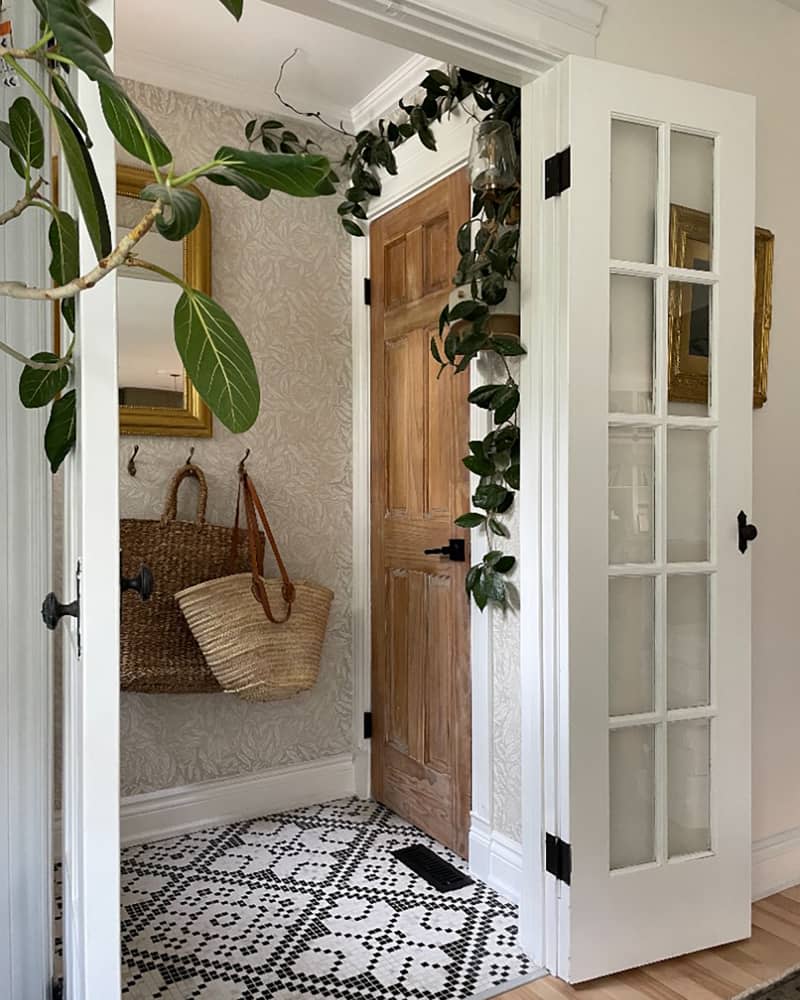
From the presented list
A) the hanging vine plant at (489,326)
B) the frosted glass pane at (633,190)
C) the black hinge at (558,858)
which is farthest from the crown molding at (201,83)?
the black hinge at (558,858)

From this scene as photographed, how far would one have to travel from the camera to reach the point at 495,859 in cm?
240

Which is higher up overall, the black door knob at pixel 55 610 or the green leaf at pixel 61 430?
the green leaf at pixel 61 430

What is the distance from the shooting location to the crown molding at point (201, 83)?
2.70 meters

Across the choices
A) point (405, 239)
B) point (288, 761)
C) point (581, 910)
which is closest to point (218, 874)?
point (288, 761)

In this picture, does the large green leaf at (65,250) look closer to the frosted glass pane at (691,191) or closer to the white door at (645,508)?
the white door at (645,508)

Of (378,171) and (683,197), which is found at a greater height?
(378,171)

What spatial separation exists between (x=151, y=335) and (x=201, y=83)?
898 millimetres

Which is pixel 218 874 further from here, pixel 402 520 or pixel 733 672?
pixel 733 672

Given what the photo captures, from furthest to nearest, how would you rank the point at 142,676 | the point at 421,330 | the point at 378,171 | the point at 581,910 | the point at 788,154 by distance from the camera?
the point at 378,171 < the point at 421,330 < the point at 142,676 < the point at 788,154 < the point at 581,910

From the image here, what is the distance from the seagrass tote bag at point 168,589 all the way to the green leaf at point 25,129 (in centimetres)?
174

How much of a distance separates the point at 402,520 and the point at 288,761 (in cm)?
100

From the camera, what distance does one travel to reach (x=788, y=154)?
7.85 ft

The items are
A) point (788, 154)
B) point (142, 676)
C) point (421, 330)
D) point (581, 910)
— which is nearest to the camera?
point (581, 910)

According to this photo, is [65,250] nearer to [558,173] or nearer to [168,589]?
[558,173]
